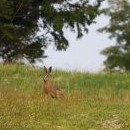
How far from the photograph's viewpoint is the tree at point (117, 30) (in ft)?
150

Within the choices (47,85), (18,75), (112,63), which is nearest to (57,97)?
(47,85)

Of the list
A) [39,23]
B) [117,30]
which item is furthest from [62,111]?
[117,30]

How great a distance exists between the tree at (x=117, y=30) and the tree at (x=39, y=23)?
1530 centimetres

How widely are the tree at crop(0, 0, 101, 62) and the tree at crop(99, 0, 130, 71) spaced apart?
1530 cm

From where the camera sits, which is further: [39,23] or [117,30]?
[117,30]

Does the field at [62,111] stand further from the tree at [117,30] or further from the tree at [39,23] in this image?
the tree at [117,30]

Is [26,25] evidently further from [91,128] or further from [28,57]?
[91,128]

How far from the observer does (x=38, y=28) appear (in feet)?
98.5

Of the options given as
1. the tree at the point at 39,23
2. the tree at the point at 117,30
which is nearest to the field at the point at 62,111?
the tree at the point at 39,23

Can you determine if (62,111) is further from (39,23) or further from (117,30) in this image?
(117,30)

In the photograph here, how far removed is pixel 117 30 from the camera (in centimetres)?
4694

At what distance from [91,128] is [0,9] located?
14.9 metres

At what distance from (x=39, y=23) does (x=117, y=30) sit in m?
17.5

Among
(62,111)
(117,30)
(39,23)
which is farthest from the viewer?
(117,30)
